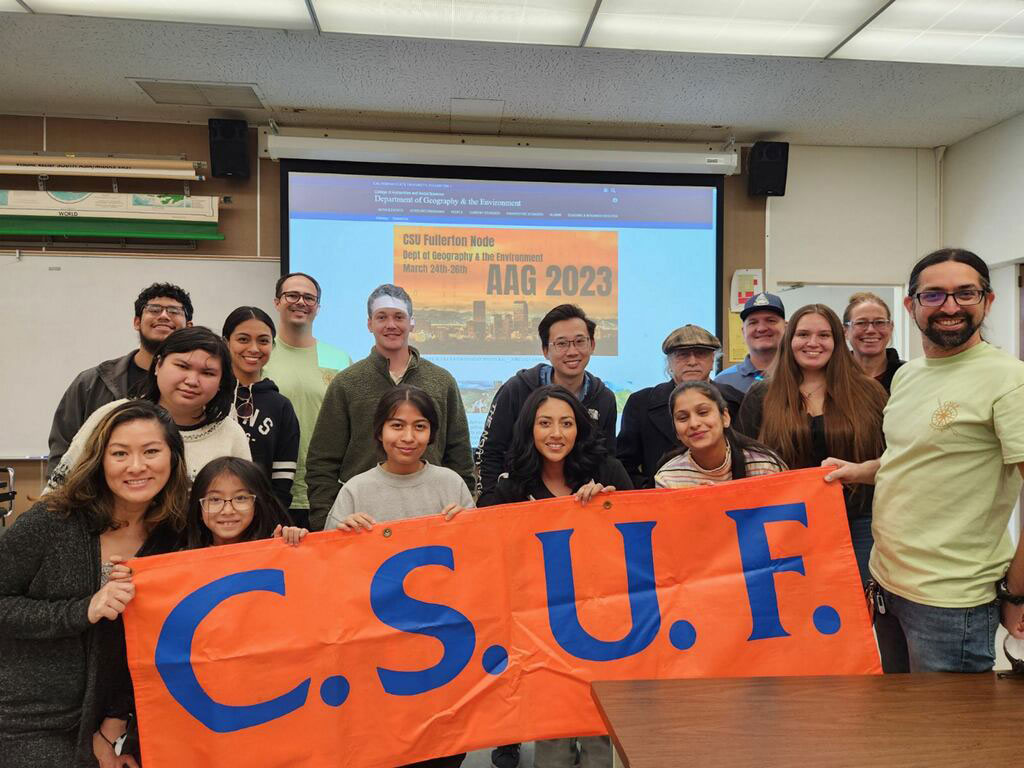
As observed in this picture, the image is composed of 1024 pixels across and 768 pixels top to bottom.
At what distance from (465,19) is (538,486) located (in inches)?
102

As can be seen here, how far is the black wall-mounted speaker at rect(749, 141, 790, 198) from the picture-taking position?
5.12 meters

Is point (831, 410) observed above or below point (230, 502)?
above

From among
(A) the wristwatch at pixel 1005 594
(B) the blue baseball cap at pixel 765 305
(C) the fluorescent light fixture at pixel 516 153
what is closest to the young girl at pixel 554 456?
(A) the wristwatch at pixel 1005 594

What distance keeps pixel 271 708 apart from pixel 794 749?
1.28 meters

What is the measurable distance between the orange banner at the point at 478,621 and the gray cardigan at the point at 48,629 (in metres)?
0.11

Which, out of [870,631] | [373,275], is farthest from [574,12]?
[870,631]

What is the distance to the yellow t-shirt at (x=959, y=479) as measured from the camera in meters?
1.63

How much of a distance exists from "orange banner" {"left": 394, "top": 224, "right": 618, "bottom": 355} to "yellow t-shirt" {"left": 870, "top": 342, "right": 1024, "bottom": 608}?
344 centimetres

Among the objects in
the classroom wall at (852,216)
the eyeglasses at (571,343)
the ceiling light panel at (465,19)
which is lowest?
the eyeglasses at (571,343)

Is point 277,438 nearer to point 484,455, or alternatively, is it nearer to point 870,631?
point 484,455

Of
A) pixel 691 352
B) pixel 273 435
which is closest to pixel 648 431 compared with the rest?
pixel 691 352

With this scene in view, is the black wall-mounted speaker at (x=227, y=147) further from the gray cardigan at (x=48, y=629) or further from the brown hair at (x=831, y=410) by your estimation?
the brown hair at (x=831, y=410)

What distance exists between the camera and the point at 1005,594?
5.39ft

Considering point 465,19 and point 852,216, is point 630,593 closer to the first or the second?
point 465,19
